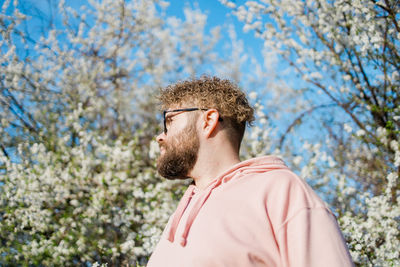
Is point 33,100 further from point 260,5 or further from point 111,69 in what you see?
point 260,5

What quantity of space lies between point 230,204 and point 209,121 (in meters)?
0.52

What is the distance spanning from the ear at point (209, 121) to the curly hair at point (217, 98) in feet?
0.15

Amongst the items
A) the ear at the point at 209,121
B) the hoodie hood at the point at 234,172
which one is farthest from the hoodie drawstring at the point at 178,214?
the ear at the point at 209,121

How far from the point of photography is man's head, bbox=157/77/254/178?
1.83 meters

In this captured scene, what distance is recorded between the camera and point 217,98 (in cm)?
194

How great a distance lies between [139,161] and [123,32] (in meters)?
3.70

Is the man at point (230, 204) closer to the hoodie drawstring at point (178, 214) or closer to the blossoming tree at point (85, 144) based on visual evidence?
the hoodie drawstring at point (178, 214)

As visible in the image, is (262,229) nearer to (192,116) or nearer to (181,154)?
(181,154)

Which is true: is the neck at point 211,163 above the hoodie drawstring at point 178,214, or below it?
above

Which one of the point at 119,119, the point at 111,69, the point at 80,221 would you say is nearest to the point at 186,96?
the point at 80,221

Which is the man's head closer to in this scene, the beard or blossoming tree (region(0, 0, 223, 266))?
the beard

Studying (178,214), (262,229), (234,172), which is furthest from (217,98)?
(262,229)

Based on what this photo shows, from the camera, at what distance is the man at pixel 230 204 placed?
1.29 m

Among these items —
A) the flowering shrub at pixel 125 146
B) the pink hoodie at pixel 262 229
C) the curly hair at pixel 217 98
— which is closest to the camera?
the pink hoodie at pixel 262 229
